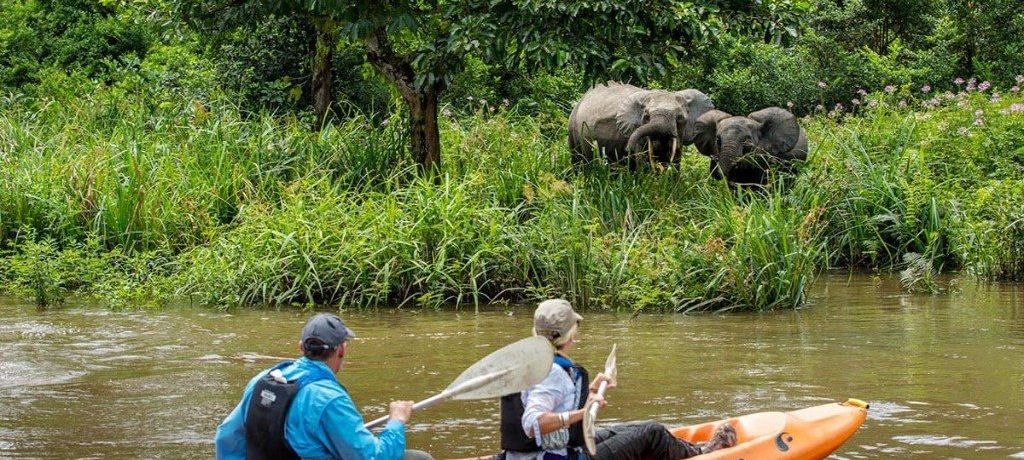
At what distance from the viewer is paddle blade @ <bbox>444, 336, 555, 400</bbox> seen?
4.80m

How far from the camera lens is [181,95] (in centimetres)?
1661

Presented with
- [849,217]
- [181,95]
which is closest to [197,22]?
[181,95]

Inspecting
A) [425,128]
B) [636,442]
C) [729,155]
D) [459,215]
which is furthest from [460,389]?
[729,155]

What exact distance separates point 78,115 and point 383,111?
417 cm

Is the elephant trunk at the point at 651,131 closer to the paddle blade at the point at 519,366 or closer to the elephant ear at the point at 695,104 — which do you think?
the elephant ear at the point at 695,104

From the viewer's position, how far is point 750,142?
14117 millimetres

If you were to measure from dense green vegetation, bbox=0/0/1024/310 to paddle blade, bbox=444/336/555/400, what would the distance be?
18.1 feet

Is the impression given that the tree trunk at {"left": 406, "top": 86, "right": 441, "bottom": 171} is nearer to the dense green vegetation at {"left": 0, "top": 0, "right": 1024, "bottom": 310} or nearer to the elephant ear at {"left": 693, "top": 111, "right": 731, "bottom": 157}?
the dense green vegetation at {"left": 0, "top": 0, "right": 1024, "bottom": 310}

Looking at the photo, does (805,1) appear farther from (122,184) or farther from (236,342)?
(236,342)

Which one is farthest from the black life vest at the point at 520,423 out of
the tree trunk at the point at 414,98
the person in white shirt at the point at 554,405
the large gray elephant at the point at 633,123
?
the large gray elephant at the point at 633,123

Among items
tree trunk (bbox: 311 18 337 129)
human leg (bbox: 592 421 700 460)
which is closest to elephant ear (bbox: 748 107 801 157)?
tree trunk (bbox: 311 18 337 129)

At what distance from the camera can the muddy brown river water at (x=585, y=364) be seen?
Result: 273 inches

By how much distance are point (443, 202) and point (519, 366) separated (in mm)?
6727

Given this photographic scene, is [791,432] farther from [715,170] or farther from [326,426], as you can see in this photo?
[715,170]
